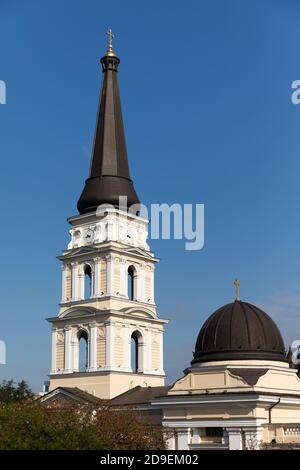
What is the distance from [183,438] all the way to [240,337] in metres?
6.80

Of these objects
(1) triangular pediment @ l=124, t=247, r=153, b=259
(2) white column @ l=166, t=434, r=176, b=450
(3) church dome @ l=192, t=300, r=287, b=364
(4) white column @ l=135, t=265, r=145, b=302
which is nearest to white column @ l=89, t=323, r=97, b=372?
(4) white column @ l=135, t=265, r=145, b=302

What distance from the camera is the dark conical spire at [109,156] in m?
57.8

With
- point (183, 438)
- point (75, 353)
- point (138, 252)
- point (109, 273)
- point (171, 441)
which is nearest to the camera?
point (183, 438)

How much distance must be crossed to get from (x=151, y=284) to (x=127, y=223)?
16.3ft

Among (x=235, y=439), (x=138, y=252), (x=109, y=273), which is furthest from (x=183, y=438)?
(x=138, y=252)

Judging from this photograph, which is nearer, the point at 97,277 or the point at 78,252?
the point at 97,277

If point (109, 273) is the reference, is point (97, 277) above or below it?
below

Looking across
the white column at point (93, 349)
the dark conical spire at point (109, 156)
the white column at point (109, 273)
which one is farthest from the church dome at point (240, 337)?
the dark conical spire at point (109, 156)

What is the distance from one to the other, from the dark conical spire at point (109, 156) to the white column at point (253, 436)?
70.2ft

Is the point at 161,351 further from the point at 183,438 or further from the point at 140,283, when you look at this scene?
the point at 183,438

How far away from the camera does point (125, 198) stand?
5772cm

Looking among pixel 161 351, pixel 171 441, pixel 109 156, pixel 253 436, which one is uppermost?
pixel 109 156

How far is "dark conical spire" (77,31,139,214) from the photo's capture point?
5778 cm

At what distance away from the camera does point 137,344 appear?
2243 inches
